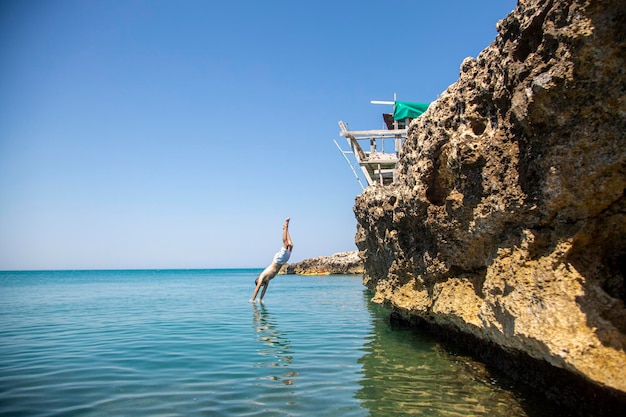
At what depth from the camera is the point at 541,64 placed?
4938mm

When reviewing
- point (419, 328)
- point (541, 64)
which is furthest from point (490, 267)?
point (419, 328)

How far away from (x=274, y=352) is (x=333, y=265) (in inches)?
2096

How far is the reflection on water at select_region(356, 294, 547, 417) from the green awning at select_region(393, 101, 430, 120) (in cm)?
1421

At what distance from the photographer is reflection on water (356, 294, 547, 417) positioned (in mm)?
5371

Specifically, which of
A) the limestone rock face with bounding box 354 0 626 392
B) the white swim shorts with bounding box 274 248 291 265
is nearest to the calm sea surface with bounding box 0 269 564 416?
the limestone rock face with bounding box 354 0 626 392

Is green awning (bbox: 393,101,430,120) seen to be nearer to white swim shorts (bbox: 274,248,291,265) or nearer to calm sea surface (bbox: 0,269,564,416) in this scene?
white swim shorts (bbox: 274,248,291,265)

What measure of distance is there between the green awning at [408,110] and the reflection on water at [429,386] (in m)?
14.2

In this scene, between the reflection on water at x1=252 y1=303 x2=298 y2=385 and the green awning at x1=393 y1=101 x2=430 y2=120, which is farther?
the green awning at x1=393 y1=101 x2=430 y2=120

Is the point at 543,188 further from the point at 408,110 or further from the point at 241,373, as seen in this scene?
the point at 408,110

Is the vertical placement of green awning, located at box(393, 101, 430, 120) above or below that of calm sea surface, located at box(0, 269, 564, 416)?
above

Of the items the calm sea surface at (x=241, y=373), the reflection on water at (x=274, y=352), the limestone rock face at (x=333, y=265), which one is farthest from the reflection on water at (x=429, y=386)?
the limestone rock face at (x=333, y=265)

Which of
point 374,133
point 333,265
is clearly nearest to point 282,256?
point 374,133

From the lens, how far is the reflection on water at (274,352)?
7070 millimetres

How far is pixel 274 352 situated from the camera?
8820 mm
